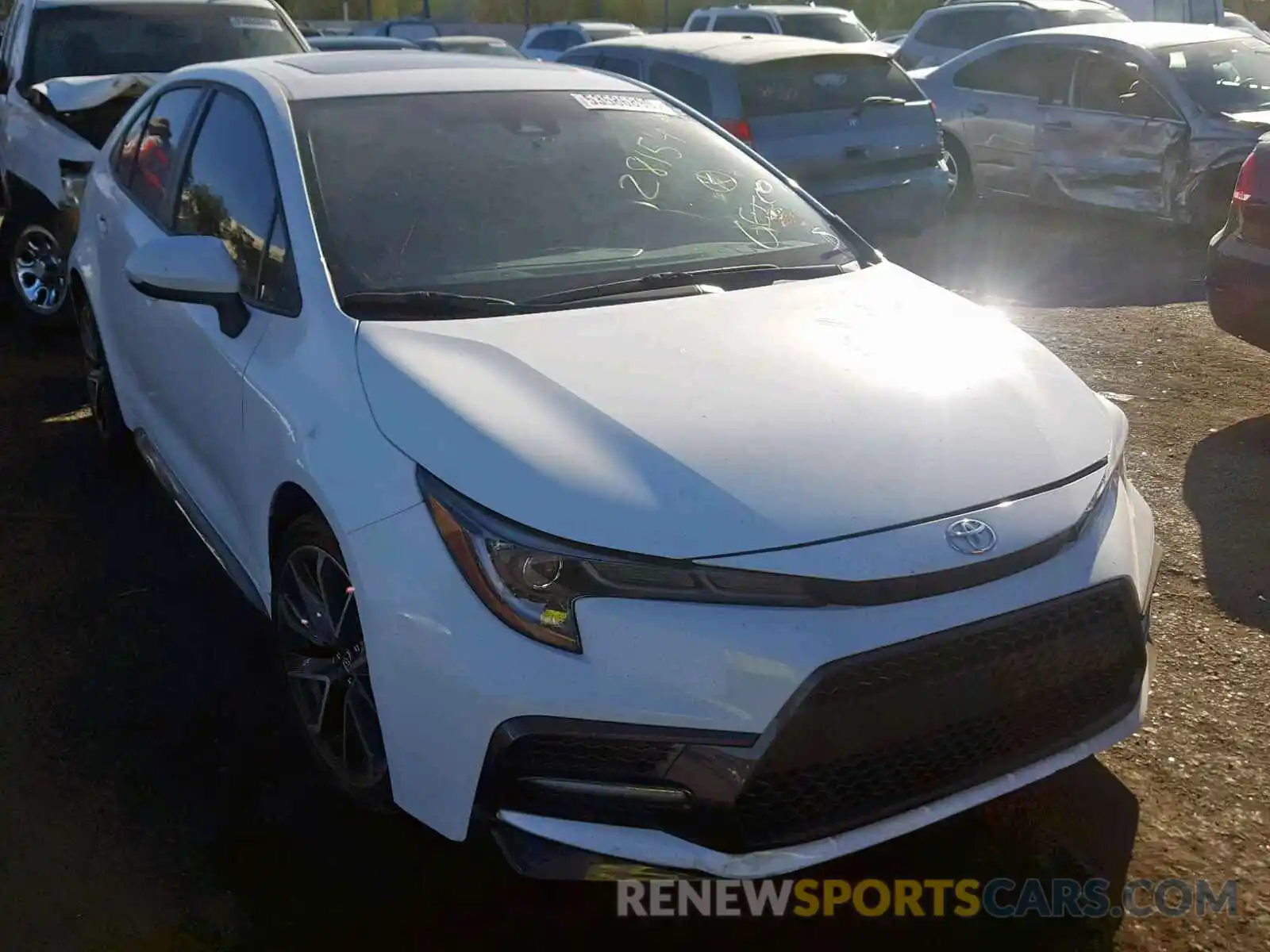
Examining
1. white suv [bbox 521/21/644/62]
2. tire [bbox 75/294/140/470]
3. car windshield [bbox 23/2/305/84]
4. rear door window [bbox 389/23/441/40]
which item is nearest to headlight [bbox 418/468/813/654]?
tire [bbox 75/294/140/470]

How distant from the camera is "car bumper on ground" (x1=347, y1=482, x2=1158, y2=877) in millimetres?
Result: 2240

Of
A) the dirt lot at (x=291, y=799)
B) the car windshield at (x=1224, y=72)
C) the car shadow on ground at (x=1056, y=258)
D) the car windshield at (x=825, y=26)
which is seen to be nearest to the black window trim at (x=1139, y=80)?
the car windshield at (x=1224, y=72)

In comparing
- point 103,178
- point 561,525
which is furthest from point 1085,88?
point 561,525

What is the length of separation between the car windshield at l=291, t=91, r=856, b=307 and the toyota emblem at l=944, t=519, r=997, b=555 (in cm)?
126

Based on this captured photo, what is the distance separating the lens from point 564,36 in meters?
19.7

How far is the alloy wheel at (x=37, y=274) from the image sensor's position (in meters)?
7.32

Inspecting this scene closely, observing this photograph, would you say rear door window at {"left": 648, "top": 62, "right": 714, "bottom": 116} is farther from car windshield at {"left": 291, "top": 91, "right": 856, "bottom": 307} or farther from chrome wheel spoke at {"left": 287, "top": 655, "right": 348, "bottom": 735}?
chrome wheel spoke at {"left": 287, "top": 655, "right": 348, "bottom": 735}

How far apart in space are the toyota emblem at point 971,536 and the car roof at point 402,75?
2.09 meters

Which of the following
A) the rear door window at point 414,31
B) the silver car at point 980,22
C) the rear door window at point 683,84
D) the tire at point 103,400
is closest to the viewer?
the tire at point 103,400

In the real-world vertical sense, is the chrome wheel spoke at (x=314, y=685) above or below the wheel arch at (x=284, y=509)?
below

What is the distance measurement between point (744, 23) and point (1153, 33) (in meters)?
7.19

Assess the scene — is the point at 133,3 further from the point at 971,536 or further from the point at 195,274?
the point at 971,536

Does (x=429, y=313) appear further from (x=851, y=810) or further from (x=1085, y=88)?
(x=1085, y=88)

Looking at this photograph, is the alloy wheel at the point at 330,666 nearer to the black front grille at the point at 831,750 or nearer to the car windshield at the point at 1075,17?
the black front grille at the point at 831,750
